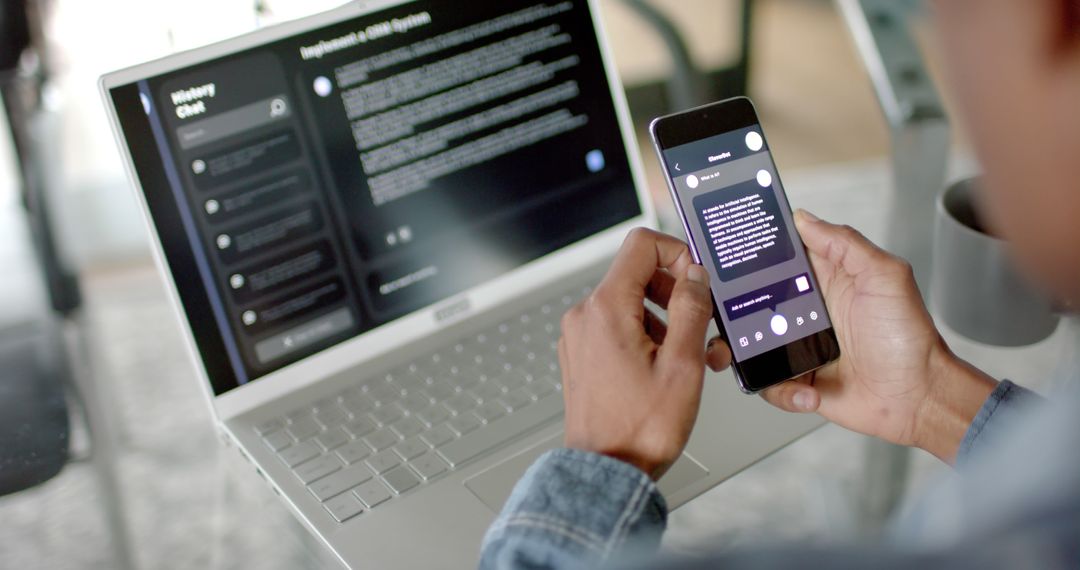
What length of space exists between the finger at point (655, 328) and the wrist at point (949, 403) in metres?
0.22

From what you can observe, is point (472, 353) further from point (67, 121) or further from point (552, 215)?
point (67, 121)

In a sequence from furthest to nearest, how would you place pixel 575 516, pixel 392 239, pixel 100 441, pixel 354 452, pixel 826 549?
pixel 100 441, pixel 392 239, pixel 354 452, pixel 575 516, pixel 826 549

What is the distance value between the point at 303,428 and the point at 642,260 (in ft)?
1.12

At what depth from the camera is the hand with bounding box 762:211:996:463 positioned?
762mm

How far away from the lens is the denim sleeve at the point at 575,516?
564 mm

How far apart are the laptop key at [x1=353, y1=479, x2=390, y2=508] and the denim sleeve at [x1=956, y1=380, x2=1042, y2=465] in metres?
0.44

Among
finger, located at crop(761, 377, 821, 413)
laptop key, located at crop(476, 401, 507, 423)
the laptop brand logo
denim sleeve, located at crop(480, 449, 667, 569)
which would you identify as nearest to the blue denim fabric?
denim sleeve, located at crop(480, 449, 667, 569)

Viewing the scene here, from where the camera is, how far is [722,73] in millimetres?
2701

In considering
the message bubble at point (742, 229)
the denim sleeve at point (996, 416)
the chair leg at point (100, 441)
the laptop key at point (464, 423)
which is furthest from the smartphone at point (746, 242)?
the chair leg at point (100, 441)

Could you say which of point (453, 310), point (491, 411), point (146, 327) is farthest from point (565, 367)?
point (146, 327)

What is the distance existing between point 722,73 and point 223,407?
215cm

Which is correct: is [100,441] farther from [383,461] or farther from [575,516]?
[575,516]

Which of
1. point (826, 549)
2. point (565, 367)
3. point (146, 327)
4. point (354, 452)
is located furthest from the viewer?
point (146, 327)

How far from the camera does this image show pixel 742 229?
78 cm
